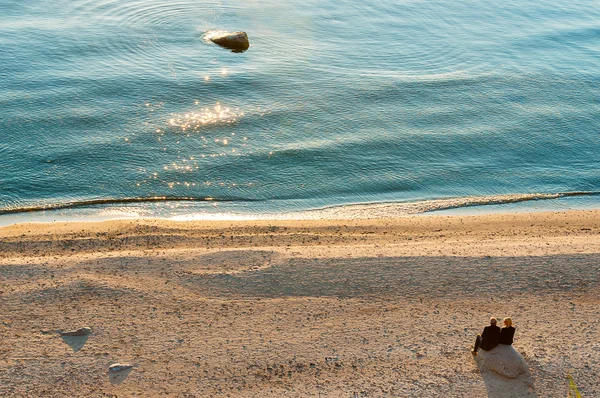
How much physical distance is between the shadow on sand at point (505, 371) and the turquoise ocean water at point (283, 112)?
37.8 ft

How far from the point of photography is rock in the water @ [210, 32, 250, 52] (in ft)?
142

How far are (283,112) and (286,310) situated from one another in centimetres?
1856

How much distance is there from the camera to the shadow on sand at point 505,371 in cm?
1512

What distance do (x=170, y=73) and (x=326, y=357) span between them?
2664cm

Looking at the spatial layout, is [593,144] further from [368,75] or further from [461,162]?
[368,75]

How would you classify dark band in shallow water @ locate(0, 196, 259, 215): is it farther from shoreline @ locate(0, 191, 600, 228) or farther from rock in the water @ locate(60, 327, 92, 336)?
rock in the water @ locate(60, 327, 92, 336)

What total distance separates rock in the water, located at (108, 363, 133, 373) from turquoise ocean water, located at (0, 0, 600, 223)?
433 inches

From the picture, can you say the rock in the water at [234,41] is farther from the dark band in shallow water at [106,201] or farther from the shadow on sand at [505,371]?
the shadow on sand at [505,371]

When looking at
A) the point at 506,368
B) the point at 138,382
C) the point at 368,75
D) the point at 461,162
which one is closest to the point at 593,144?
the point at 461,162

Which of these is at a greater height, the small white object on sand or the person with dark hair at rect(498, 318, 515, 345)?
the person with dark hair at rect(498, 318, 515, 345)

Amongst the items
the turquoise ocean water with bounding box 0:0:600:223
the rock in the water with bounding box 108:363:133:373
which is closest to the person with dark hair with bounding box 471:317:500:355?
the rock in the water with bounding box 108:363:133:373

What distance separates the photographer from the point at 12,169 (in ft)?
90.7

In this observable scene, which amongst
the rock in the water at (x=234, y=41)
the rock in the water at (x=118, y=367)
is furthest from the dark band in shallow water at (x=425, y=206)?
the rock in the water at (x=234, y=41)

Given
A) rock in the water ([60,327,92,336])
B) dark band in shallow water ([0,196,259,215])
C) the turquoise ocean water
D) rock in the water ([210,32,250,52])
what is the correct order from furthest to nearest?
rock in the water ([210,32,250,52]) < the turquoise ocean water < dark band in shallow water ([0,196,259,215]) < rock in the water ([60,327,92,336])
